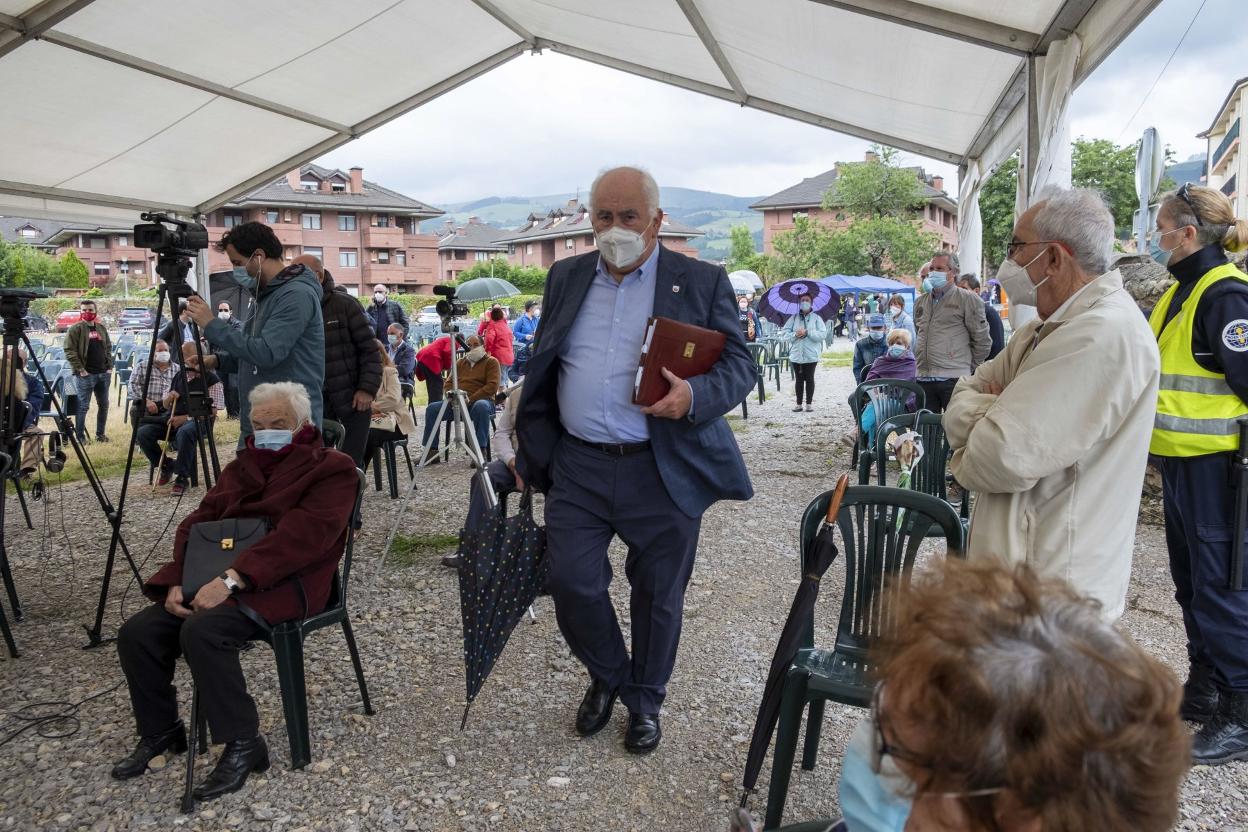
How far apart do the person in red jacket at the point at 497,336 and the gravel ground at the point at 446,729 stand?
469cm

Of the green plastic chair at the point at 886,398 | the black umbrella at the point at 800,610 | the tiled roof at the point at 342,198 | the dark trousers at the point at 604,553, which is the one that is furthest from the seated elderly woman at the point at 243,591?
the tiled roof at the point at 342,198

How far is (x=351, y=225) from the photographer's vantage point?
60.5 metres

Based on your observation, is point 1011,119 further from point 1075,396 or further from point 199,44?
point 199,44

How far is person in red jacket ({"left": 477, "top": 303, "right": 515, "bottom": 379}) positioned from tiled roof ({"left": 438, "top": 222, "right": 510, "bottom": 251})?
74859mm

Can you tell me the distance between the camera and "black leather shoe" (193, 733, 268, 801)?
2.85 m

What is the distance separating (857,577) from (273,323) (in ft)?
9.68

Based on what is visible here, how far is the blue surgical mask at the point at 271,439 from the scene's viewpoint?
3.28m

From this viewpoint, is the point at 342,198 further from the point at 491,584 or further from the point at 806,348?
the point at 491,584

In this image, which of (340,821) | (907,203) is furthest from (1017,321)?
(907,203)

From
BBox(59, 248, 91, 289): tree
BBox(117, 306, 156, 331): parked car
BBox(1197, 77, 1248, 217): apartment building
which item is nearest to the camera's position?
BBox(117, 306, 156, 331): parked car

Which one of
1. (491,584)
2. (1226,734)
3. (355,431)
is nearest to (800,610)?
(491,584)

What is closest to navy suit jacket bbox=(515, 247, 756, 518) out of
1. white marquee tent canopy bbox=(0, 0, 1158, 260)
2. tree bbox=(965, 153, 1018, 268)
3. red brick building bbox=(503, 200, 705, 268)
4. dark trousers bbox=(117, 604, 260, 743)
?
dark trousers bbox=(117, 604, 260, 743)

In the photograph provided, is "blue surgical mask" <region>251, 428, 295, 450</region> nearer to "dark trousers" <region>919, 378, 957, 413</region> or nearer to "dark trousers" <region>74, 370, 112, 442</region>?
"dark trousers" <region>919, 378, 957, 413</region>

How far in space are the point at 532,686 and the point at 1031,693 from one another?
3.13 metres
